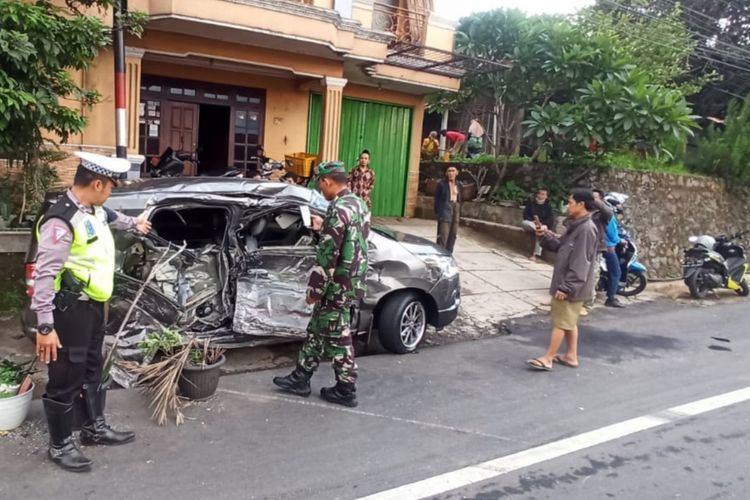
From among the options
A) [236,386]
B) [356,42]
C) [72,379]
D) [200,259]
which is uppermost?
[356,42]

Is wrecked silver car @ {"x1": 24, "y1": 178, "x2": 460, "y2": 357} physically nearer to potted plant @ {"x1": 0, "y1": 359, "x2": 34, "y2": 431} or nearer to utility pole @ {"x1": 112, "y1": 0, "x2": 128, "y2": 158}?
potted plant @ {"x1": 0, "y1": 359, "x2": 34, "y2": 431}

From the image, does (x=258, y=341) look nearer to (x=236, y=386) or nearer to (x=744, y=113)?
(x=236, y=386)

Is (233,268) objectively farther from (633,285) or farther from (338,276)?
(633,285)

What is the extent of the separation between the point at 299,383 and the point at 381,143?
32.8 feet

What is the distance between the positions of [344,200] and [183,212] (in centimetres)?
170

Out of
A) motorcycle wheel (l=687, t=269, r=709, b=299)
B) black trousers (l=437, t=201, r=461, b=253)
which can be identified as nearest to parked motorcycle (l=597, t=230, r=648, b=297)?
motorcycle wheel (l=687, t=269, r=709, b=299)

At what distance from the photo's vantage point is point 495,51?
43.4 ft

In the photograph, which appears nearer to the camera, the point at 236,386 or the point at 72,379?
the point at 72,379

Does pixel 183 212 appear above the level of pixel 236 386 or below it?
above

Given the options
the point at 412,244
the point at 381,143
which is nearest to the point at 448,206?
the point at 412,244

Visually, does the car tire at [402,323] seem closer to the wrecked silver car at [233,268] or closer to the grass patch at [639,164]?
the wrecked silver car at [233,268]

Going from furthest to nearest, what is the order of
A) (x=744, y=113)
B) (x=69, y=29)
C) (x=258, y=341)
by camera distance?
(x=744, y=113), (x=69, y=29), (x=258, y=341)

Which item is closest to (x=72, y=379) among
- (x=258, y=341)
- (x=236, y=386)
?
(x=236, y=386)

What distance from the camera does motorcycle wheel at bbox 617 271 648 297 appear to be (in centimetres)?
985
